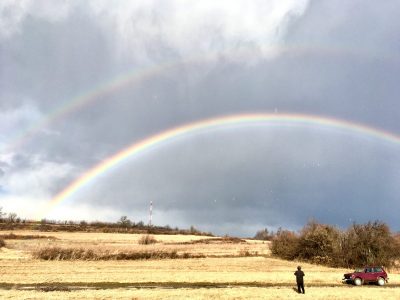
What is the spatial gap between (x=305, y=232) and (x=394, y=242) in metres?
14.9

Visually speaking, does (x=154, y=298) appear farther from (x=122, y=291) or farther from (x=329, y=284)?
(x=329, y=284)

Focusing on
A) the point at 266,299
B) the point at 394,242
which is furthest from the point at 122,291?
the point at 394,242

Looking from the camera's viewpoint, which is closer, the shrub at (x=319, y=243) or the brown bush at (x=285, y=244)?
the shrub at (x=319, y=243)

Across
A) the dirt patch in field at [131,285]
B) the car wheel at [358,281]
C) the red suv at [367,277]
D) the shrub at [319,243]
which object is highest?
the shrub at [319,243]

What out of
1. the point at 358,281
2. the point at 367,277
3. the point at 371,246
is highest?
the point at 371,246

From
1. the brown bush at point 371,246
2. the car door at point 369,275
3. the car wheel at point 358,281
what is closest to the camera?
the car wheel at point 358,281

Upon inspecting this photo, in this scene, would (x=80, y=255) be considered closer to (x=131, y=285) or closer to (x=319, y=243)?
(x=131, y=285)

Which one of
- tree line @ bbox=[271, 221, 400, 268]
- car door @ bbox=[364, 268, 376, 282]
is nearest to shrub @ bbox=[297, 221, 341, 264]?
tree line @ bbox=[271, 221, 400, 268]

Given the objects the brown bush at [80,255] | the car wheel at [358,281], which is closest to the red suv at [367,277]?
the car wheel at [358,281]

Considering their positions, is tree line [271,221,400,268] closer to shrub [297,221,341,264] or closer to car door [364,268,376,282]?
shrub [297,221,341,264]

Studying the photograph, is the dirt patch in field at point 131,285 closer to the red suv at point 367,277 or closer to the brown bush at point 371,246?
the red suv at point 367,277

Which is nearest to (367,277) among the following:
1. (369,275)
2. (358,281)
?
(369,275)

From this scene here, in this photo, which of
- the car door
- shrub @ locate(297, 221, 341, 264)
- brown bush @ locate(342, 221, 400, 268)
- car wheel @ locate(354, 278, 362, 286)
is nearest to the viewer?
car wheel @ locate(354, 278, 362, 286)

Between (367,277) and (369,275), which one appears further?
(369,275)
